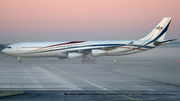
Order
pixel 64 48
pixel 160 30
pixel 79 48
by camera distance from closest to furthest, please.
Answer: pixel 64 48 < pixel 79 48 < pixel 160 30

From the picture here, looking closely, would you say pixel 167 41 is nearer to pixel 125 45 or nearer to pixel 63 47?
pixel 125 45

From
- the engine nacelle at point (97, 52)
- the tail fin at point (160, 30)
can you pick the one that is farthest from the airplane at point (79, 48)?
the tail fin at point (160, 30)

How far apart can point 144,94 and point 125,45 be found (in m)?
40.0

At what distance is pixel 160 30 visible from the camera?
58.1 metres

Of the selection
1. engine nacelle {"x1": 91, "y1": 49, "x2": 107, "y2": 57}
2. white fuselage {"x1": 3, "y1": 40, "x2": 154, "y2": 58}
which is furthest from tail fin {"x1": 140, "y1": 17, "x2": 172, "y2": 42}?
engine nacelle {"x1": 91, "y1": 49, "x2": 107, "y2": 57}

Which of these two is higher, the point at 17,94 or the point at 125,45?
the point at 125,45

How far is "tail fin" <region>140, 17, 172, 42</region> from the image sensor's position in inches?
2275

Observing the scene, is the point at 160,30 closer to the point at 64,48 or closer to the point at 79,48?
the point at 79,48

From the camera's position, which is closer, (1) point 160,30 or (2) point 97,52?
(2) point 97,52

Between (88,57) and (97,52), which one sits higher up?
(97,52)

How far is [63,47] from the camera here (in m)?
54.9

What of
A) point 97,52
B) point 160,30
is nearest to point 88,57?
point 97,52

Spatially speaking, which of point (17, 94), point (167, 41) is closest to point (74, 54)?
point (167, 41)

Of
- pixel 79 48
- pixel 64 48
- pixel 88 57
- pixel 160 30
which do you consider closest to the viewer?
pixel 88 57
